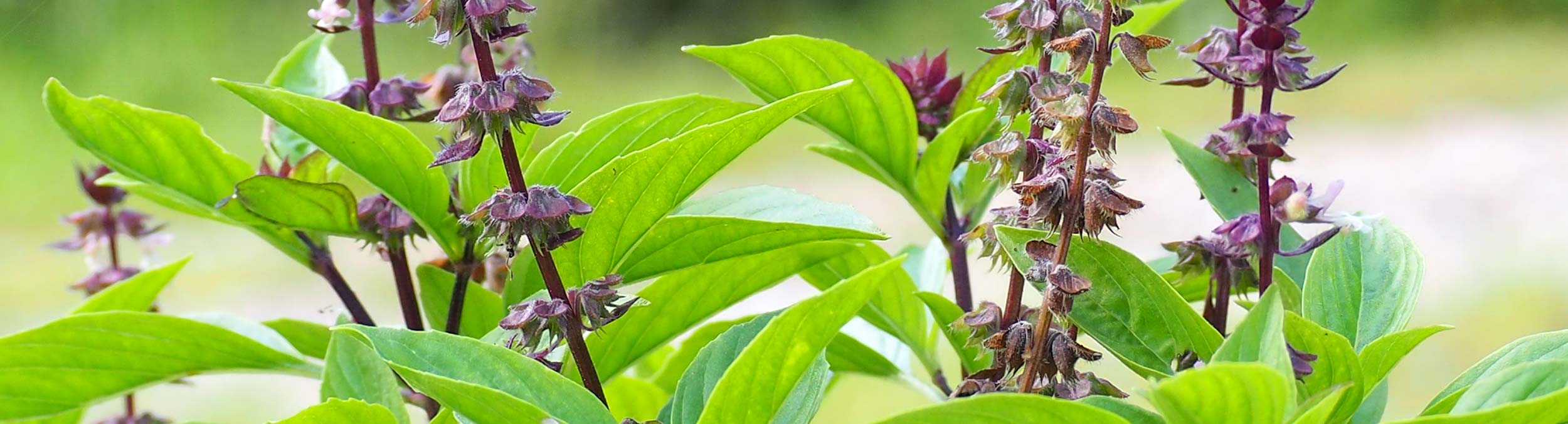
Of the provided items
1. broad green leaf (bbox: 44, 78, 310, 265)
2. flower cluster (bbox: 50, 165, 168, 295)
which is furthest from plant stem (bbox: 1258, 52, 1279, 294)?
flower cluster (bbox: 50, 165, 168, 295)

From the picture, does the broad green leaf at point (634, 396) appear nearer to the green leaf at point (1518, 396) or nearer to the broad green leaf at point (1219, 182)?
the broad green leaf at point (1219, 182)

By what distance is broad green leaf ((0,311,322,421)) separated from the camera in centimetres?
60

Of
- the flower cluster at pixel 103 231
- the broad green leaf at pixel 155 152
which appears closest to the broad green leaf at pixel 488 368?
the broad green leaf at pixel 155 152

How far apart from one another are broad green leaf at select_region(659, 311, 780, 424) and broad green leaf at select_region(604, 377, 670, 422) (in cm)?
32

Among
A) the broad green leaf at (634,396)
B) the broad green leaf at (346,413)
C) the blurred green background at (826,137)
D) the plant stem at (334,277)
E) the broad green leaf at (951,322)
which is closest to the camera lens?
the broad green leaf at (346,413)

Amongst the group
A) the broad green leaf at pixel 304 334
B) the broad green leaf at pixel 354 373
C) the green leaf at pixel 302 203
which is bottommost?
the broad green leaf at pixel 354 373

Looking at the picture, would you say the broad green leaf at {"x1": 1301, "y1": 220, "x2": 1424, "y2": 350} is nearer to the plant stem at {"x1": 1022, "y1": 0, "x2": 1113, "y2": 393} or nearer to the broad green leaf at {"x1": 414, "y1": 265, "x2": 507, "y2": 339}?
the plant stem at {"x1": 1022, "y1": 0, "x2": 1113, "y2": 393}

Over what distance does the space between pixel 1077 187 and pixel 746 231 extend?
0.56ft

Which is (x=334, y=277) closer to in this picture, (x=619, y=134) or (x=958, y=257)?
(x=619, y=134)

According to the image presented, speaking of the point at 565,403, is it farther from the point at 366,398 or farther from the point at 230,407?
the point at 230,407

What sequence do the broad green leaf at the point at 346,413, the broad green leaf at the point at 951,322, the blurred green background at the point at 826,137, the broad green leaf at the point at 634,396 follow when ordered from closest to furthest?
the broad green leaf at the point at 346,413 < the broad green leaf at the point at 951,322 < the broad green leaf at the point at 634,396 < the blurred green background at the point at 826,137

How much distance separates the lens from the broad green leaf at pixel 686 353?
687 millimetres

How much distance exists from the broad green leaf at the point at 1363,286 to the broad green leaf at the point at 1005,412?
0.21 meters

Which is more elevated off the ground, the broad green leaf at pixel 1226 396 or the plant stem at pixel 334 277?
the plant stem at pixel 334 277
